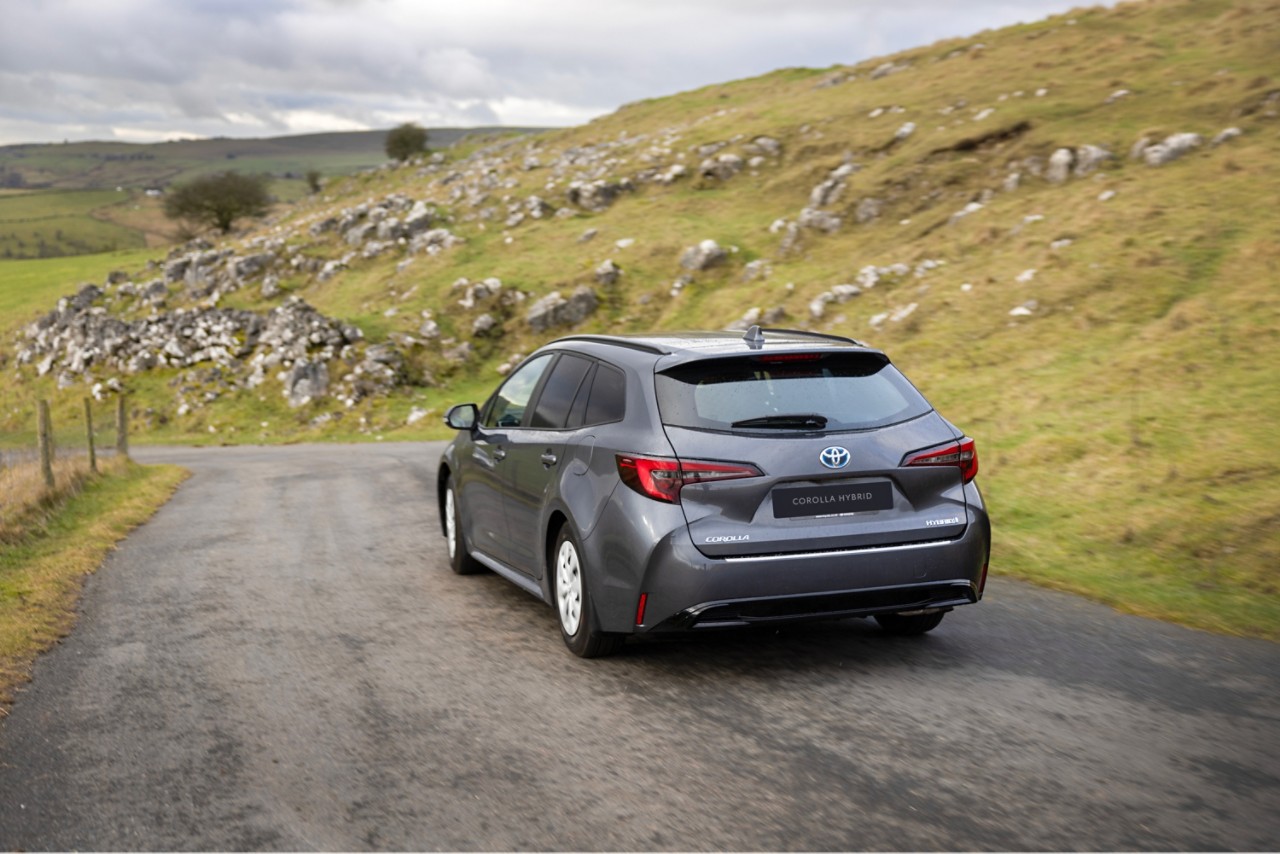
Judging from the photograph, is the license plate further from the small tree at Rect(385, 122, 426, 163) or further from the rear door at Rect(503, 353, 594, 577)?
the small tree at Rect(385, 122, 426, 163)

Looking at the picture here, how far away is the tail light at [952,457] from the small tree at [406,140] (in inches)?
3112

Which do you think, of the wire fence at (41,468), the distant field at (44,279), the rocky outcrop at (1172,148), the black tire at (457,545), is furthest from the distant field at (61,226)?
the black tire at (457,545)

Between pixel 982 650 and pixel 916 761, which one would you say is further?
pixel 982 650

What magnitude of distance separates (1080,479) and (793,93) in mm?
43196

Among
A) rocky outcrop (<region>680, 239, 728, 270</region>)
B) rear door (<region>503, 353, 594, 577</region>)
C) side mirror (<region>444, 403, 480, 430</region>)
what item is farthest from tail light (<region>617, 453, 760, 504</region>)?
rocky outcrop (<region>680, 239, 728, 270</region>)

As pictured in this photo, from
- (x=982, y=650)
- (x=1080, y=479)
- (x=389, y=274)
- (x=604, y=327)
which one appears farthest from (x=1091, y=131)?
(x=982, y=650)

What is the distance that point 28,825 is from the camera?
12.8 ft

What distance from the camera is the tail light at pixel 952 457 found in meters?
5.65

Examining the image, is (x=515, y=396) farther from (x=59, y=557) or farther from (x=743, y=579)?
(x=59, y=557)

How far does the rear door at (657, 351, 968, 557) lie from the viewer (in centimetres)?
538

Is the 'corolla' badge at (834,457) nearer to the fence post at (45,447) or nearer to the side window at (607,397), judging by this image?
the side window at (607,397)

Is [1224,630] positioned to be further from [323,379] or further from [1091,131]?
[323,379]

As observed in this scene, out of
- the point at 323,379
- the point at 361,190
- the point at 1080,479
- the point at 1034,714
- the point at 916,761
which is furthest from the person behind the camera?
the point at 361,190

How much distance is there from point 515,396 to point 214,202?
211 ft
